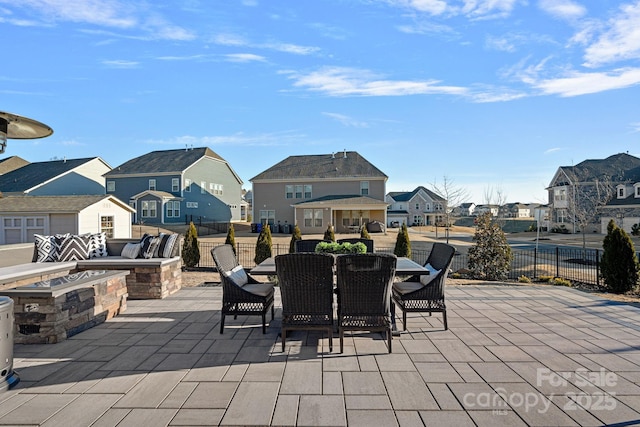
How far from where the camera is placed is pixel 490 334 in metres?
4.43

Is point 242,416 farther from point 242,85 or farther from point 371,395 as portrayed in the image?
point 242,85

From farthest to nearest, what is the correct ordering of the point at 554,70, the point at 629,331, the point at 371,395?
the point at 554,70
the point at 629,331
the point at 371,395

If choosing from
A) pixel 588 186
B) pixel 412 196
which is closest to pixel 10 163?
pixel 412 196

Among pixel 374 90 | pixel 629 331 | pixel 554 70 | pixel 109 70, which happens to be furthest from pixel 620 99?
pixel 109 70

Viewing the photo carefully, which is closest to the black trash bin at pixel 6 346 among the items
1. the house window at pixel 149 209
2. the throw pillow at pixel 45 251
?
the throw pillow at pixel 45 251

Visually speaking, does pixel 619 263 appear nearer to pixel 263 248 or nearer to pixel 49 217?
pixel 263 248

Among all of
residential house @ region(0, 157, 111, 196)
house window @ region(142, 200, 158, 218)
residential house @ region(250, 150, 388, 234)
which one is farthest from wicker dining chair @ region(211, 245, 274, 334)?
residential house @ region(0, 157, 111, 196)

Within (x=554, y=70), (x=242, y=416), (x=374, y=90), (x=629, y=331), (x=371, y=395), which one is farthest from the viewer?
(x=374, y=90)

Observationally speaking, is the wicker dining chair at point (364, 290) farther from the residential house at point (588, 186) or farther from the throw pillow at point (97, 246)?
the residential house at point (588, 186)

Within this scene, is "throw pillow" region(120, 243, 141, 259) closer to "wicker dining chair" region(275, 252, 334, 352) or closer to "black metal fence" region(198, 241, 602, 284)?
"wicker dining chair" region(275, 252, 334, 352)

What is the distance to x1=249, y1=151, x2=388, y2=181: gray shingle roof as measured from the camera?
29594 mm

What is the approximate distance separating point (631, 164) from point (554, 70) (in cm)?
3572

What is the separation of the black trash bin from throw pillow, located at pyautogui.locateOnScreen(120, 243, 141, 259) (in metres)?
4.12

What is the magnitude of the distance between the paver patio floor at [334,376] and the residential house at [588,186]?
32651 mm
